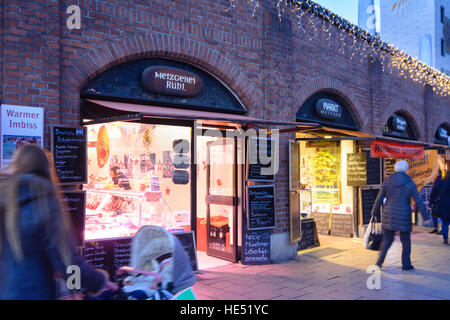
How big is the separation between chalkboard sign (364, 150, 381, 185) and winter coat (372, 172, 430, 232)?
4.31 m

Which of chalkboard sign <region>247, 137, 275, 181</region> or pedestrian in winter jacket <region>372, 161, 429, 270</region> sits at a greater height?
chalkboard sign <region>247, 137, 275, 181</region>

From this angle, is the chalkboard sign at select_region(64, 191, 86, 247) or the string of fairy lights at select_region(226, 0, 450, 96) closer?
the chalkboard sign at select_region(64, 191, 86, 247)

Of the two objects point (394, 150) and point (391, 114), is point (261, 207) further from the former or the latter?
point (391, 114)

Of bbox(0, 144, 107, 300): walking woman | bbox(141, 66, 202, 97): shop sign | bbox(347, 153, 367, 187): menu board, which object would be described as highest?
bbox(141, 66, 202, 97): shop sign

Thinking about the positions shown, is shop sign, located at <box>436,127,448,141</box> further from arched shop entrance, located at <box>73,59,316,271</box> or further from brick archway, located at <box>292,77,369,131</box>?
arched shop entrance, located at <box>73,59,316,271</box>

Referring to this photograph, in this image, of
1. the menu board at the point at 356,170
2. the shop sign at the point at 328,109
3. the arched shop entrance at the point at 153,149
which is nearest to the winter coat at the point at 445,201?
the menu board at the point at 356,170

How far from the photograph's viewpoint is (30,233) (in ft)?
7.54

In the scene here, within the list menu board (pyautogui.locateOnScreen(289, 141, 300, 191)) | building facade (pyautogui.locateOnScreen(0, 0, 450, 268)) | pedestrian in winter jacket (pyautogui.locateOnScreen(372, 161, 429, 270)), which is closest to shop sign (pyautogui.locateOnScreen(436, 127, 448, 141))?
building facade (pyautogui.locateOnScreen(0, 0, 450, 268))

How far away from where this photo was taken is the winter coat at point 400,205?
6.71 metres

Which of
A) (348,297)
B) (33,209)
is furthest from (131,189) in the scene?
(33,209)

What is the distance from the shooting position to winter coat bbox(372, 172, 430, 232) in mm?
6715

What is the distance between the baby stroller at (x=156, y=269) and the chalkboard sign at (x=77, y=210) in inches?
85.2

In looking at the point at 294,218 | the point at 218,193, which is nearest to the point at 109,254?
the point at 218,193

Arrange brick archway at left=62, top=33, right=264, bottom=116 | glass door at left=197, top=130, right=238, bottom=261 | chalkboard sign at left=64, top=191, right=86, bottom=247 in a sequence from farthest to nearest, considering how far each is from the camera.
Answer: glass door at left=197, top=130, right=238, bottom=261, brick archway at left=62, top=33, right=264, bottom=116, chalkboard sign at left=64, top=191, right=86, bottom=247
